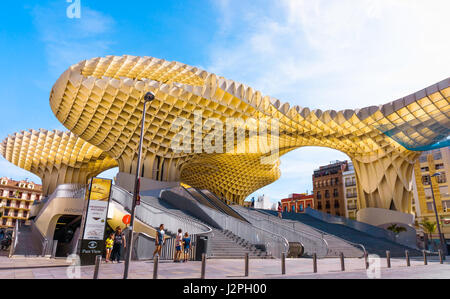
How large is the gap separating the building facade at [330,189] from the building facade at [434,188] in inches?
605

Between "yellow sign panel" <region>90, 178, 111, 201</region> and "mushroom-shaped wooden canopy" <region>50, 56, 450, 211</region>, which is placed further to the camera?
"mushroom-shaped wooden canopy" <region>50, 56, 450, 211</region>

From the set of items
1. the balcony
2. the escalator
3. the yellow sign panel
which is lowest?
the yellow sign panel

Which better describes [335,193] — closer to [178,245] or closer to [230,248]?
[230,248]

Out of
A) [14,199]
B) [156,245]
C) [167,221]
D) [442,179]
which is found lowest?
[156,245]

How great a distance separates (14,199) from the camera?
71000 mm

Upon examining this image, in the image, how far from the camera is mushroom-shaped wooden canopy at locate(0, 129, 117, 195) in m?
45.8

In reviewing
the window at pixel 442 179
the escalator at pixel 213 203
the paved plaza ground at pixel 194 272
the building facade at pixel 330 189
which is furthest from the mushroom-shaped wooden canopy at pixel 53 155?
the window at pixel 442 179

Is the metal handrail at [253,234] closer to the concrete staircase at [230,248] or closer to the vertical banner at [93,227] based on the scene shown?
the concrete staircase at [230,248]

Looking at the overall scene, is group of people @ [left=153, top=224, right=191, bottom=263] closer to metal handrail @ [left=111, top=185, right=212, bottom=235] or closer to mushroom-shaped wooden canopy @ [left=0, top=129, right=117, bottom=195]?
metal handrail @ [left=111, top=185, right=212, bottom=235]

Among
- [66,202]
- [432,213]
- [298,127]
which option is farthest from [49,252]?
[432,213]

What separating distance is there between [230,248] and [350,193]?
5545cm

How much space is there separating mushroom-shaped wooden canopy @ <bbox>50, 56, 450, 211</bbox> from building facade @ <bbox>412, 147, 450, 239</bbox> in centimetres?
1395

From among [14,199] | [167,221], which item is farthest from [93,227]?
[14,199]

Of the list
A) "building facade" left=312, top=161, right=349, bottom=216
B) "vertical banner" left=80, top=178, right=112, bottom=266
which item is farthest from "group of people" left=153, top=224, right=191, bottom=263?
"building facade" left=312, top=161, right=349, bottom=216
